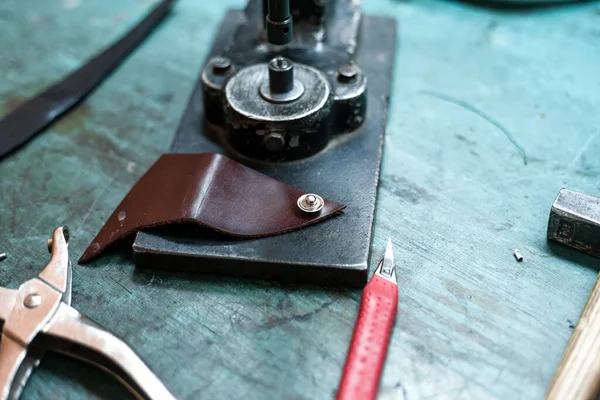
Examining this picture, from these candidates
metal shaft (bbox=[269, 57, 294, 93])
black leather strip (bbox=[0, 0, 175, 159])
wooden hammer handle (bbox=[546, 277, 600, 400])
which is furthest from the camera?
black leather strip (bbox=[0, 0, 175, 159])

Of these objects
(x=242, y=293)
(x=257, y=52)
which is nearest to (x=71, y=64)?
(x=257, y=52)

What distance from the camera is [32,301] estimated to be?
0.65m

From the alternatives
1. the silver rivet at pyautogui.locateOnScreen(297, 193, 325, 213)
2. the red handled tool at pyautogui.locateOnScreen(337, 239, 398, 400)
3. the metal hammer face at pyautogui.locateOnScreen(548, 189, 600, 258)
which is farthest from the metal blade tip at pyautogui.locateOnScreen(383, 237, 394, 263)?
the metal hammer face at pyautogui.locateOnScreen(548, 189, 600, 258)

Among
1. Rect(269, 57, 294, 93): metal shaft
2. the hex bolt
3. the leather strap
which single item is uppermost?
Rect(269, 57, 294, 93): metal shaft

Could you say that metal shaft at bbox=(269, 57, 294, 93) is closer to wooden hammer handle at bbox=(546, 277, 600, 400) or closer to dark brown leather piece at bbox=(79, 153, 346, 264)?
dark brown leather piece at bbox=(79, 153, 346, 264)

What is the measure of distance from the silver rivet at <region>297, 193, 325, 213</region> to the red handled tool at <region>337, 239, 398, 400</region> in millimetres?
112

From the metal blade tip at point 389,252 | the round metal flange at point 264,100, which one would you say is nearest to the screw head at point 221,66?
the round metal flange at point 264,100

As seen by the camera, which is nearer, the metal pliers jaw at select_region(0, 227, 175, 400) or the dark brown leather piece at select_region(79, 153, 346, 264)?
the metal pliers jaw at select_region(0, 227, 175, 400)

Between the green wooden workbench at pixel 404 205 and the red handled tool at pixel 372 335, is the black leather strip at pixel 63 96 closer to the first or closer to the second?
the green wooden workbench at pixel 404 205

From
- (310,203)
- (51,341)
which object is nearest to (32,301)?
(51,341)

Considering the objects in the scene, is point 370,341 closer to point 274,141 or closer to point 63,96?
point 274,141

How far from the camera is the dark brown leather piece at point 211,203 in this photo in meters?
0.73

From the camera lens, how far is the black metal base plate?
71 centimetres

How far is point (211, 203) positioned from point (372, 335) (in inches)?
10.8
